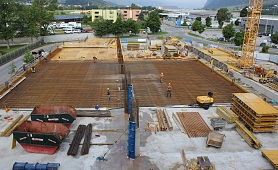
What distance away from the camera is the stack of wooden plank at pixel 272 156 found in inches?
392

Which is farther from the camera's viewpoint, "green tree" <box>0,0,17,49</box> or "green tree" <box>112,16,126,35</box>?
"green tree" <box>112,16,126,35</box>

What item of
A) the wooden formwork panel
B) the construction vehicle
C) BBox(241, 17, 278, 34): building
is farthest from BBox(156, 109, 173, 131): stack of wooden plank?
BBox(241, 17, 278, 34): building

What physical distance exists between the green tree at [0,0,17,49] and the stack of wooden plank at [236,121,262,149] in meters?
37.5

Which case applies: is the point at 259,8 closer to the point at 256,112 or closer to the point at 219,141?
the point at 256,112

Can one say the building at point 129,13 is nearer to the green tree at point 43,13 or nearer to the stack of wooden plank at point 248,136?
the green tree at point 43,13

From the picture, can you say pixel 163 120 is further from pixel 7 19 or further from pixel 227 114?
pixel 7 19

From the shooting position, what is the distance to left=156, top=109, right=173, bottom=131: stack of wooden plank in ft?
42.6

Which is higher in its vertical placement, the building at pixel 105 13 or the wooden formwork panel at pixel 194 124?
the building at pixel 105 13

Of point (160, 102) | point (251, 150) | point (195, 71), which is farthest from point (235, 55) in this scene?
point (251, 150)

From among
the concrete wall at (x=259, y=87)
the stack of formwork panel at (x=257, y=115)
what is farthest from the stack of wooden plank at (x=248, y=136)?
the concrete wall at (x=259, y=87)

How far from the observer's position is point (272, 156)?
10367 mm

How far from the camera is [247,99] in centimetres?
1371

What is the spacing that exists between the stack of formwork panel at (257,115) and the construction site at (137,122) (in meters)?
0.05

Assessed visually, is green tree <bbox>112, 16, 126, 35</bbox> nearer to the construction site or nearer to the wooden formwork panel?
the construction site
